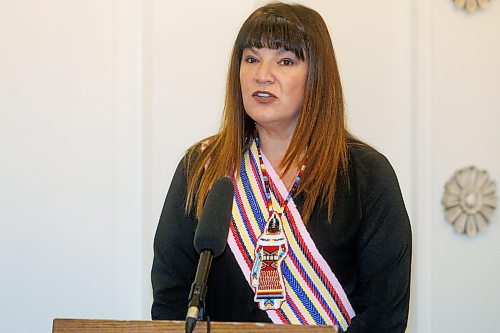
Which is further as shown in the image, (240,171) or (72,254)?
(72,254)

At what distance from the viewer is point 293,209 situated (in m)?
1.86

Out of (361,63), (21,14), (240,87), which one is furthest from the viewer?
(361,63)

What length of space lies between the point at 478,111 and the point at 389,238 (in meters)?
1.38

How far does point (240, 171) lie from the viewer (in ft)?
6.40

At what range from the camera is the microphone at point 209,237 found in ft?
4.04

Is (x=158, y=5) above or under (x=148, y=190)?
above

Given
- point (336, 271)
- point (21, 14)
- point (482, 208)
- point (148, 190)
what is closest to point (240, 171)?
point (336, 271)

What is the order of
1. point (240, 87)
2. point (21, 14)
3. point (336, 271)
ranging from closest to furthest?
point (336, 271) < point (240, 87) < point (21, 14)

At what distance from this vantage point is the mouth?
1885 mm

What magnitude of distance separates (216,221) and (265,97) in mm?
569

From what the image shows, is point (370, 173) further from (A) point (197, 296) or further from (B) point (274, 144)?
(A) point (197, 296)

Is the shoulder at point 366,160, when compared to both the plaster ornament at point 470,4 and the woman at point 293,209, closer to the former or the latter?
the woman at point 293,209

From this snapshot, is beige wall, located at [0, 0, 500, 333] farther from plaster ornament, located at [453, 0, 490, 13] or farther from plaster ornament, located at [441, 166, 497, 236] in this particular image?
plaster ornament, located at [441, 166, 497, 236]

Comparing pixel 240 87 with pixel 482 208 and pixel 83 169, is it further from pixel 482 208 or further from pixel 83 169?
pixel 482 208
